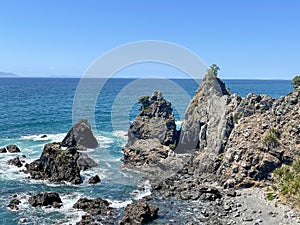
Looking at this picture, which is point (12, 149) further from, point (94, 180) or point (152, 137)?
point (152, 137)

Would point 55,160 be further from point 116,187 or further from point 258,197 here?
point 258,197

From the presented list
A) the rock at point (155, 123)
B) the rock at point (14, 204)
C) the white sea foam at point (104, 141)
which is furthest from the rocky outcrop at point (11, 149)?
the rock at point (14, 204)

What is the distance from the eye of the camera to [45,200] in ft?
211

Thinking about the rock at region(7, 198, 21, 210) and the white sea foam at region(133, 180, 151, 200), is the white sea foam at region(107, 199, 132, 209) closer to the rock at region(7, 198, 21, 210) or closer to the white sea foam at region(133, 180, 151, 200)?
the white sea foam at region(133, 180, 151, 200)

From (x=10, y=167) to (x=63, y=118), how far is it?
78773 mm

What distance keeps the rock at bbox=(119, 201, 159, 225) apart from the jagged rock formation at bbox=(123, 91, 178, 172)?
2792 centimetres

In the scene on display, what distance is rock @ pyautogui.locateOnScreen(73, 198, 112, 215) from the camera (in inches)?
2442

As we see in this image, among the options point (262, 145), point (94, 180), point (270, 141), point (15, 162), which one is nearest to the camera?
point (270, 141)

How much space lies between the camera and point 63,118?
166000mm

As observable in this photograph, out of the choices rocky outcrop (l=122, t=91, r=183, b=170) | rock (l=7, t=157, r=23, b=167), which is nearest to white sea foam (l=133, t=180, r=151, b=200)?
rocky outcrop (l=122, t=91, r=183, b=170)

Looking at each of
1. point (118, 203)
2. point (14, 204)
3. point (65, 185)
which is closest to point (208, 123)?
point (118, 203)

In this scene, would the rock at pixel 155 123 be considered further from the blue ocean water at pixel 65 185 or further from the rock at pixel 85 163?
the rock at pixel 85 163

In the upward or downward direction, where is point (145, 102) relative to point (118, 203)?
upward

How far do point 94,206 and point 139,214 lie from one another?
9.90 meters
